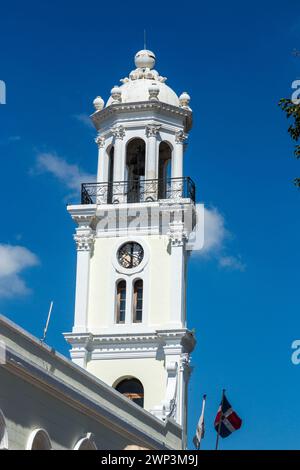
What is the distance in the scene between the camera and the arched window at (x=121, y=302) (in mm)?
45844

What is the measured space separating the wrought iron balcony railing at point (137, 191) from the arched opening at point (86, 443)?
18605 millimetres

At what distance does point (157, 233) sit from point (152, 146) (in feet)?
12.2

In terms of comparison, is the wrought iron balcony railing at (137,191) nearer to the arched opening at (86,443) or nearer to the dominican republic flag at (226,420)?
the dominican republic flag at (226,420)

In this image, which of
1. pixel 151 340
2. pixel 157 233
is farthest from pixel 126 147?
pixel 151 340

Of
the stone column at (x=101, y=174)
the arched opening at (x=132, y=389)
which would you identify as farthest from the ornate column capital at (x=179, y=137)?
the arched opening at (x=132, y=389)

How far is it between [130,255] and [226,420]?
8791mm

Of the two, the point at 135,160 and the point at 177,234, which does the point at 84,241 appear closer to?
the point at 177,234

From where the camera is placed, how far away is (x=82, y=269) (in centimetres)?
4638

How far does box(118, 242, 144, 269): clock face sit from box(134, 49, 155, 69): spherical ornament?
8.66 meters

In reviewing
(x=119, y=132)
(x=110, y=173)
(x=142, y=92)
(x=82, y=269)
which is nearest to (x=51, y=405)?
(x=82, y=269)

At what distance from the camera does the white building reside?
4428cm

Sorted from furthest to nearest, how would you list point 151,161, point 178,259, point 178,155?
point 178,155
point 151,161
point 178,259

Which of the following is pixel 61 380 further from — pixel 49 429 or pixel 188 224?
pixel 188 224

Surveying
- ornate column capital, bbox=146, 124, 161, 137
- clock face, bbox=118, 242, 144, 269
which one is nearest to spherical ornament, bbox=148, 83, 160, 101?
ornate column capital, bbox=146, 124, 161, 137
